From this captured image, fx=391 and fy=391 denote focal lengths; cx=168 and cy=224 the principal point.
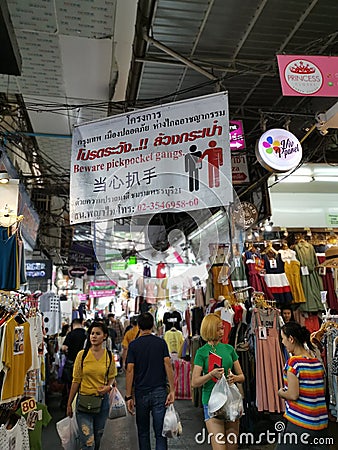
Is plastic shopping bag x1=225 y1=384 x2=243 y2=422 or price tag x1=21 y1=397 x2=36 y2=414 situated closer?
plastic shopping bag x1=225 y1=384 x2=243 y2=422

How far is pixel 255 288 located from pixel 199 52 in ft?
11.3

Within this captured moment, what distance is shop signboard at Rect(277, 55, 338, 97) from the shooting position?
356cm

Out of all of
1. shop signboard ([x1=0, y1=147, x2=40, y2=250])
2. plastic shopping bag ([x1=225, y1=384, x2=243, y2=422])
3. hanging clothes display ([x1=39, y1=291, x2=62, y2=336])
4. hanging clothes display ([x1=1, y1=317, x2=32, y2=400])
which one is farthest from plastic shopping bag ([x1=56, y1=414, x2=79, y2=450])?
hanging clothes display ([x1=39, y1=291, x2=62, y2=336])

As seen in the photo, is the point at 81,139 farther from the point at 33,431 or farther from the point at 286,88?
the point at 33,431

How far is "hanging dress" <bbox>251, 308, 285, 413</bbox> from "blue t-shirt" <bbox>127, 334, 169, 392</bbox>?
4.89ft

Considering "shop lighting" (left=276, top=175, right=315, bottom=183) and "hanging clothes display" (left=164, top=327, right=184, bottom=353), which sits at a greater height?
"shop lighting" (left=276, top=175, right=315, bottom=183)

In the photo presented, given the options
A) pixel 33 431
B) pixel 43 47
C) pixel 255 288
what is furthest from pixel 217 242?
pixel 255 288

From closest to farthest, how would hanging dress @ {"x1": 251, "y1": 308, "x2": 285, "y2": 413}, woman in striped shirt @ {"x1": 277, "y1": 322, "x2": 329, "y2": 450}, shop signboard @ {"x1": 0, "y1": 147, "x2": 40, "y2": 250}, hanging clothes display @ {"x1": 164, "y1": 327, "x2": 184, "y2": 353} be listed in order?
woman in striped shirt @ {"x1": 277, "y1": 322, "x2": 329, "y2": 450} < hanging dress @ {"x1": 251, "y1": 308, "x2": 285, "y2": 413} < shop signboard @ {"x1": 0, "y1": 147, "x2": 40, "y2": 250} < hanging clothes display @ {"x1": 164, "y1": 327, "x2": 184, "y2": 353}

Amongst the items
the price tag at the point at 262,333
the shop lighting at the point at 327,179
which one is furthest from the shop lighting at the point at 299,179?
the price tag at the point at 262,333

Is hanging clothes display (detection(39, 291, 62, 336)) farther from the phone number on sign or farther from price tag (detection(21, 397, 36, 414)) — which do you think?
the phone number on sign

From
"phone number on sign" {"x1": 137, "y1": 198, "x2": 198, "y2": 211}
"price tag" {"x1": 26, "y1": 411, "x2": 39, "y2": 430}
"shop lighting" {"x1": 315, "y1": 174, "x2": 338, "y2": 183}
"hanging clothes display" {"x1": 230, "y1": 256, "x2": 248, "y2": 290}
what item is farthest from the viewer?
"shop lighting" {"x1": 315, "y1": 174, "x2": 338, "y2": 183}

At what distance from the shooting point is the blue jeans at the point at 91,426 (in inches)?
145

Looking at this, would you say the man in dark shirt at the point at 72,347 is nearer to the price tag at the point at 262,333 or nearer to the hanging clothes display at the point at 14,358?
the hanging clothes display at the point at 14,358

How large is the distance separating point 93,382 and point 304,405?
1943 millimetres
